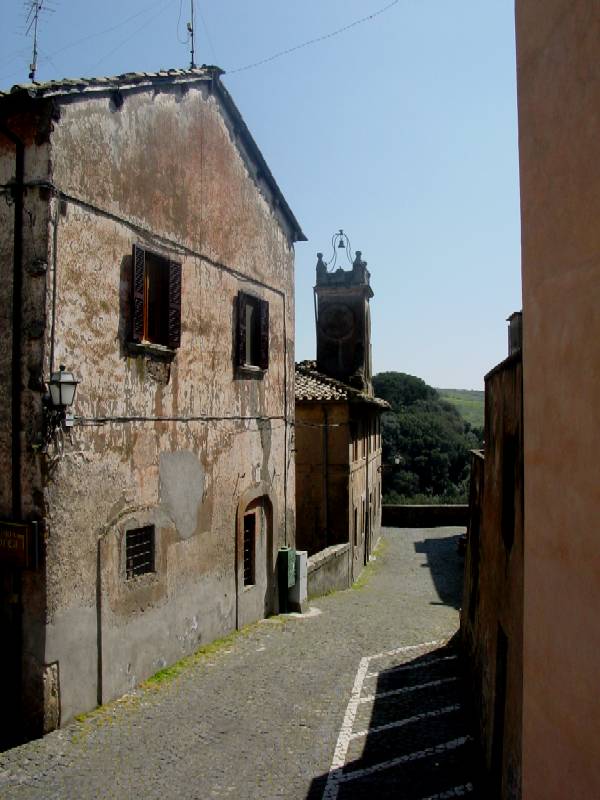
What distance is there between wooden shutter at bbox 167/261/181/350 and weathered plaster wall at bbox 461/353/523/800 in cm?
467

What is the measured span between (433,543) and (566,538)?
28.2m

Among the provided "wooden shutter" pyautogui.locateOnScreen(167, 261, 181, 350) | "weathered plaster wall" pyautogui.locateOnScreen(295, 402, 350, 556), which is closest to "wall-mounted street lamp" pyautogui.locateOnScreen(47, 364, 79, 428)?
"wooden shutter" pyautogui.locateOnScreen(167, 261, 181, 350)

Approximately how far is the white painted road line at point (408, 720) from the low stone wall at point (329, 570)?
296 inches

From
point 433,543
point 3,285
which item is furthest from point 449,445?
point 3,285

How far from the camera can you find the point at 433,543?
103 ft

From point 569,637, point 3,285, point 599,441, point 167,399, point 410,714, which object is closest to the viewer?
point 599,441

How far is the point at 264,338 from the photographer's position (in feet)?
45.0

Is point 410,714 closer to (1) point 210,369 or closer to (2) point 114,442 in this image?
(2) point 114,442

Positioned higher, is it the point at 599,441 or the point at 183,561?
the point at 599,441

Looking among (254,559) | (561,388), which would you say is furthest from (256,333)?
(561,388)

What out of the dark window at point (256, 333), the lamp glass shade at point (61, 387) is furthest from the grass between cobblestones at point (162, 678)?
the dark window at point (256, 333)

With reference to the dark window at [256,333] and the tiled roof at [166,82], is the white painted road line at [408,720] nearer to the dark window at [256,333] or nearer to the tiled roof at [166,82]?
the dark window at [256,333]

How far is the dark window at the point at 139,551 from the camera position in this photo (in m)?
9.57

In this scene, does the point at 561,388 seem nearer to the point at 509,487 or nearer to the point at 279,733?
the point at 509,487
